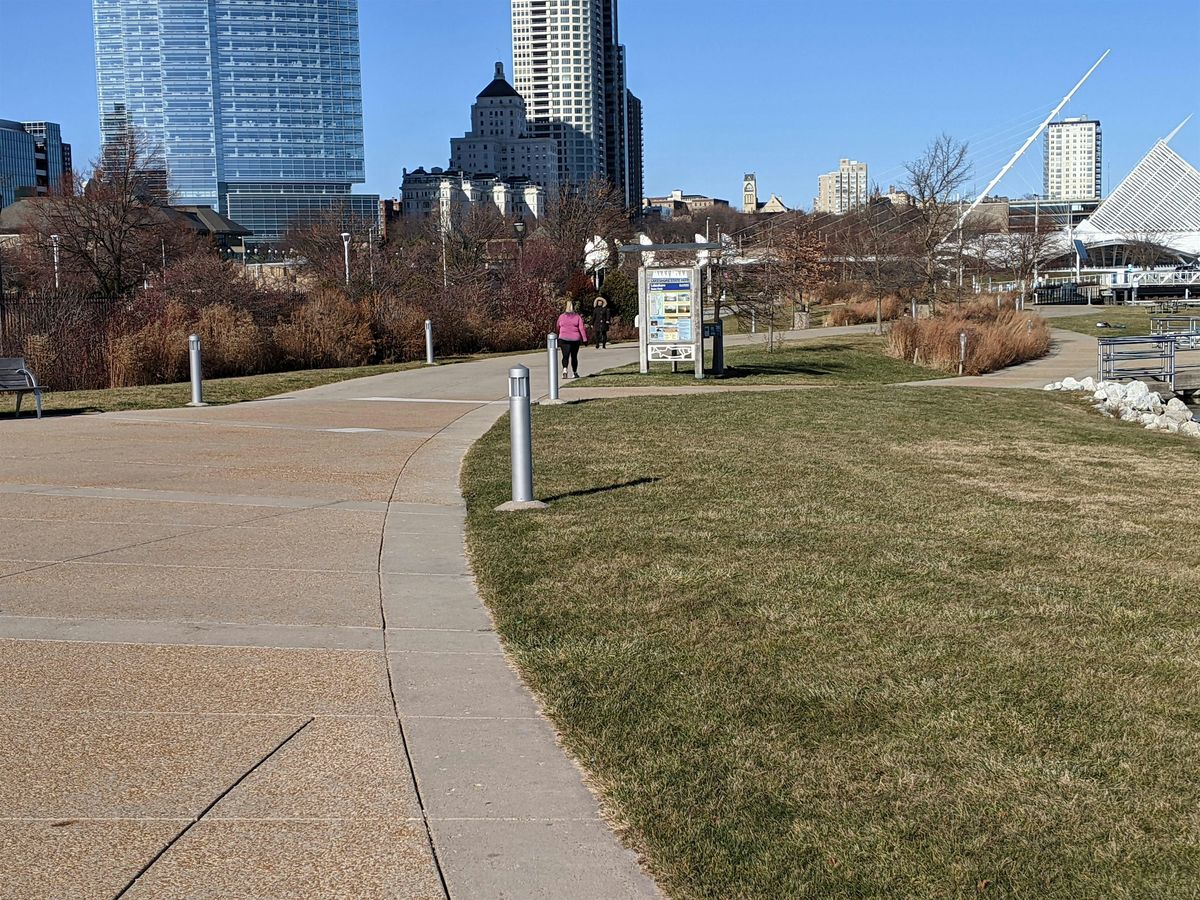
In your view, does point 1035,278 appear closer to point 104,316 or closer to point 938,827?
point 104,316

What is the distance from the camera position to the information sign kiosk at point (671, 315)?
83.6ft

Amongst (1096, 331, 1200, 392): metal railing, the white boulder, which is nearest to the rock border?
the white boulder

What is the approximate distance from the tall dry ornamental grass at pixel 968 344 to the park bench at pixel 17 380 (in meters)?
20.5

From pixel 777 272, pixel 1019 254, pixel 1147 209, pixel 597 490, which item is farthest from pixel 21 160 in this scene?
pixel 597 490

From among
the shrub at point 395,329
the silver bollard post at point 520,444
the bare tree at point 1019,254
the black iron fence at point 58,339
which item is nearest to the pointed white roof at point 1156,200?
the bare tree at point 1019,254

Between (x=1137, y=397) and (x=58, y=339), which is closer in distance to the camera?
(x=1137, y=397)

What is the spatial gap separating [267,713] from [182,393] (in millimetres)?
17312

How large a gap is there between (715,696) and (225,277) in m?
27.7

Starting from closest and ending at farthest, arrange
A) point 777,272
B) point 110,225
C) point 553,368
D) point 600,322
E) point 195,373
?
point 553,368 → point 195,373 → point 777,272 → point 600,322 → point 110,225

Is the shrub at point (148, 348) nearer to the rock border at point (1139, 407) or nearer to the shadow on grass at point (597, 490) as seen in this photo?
the shadow on grass at point (597, 490)

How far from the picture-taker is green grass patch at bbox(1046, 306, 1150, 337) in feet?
164

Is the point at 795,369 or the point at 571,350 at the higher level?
the point at 571,350

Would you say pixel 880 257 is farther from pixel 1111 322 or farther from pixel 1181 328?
pixel 1111 322

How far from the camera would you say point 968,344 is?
3138 centimetres
